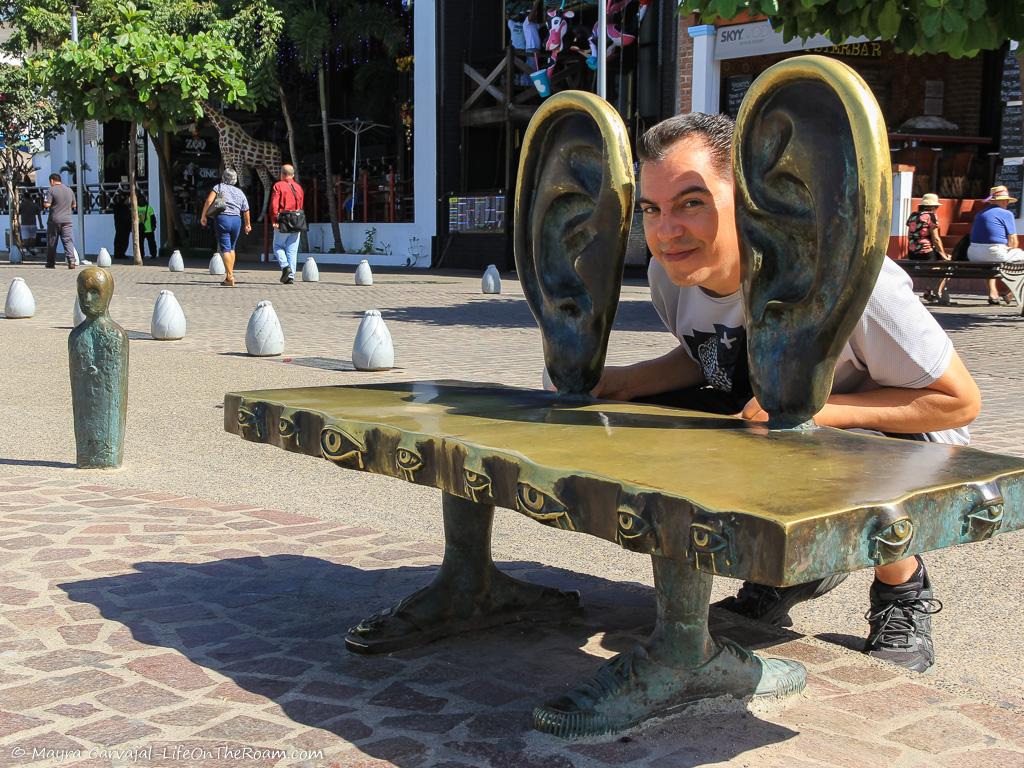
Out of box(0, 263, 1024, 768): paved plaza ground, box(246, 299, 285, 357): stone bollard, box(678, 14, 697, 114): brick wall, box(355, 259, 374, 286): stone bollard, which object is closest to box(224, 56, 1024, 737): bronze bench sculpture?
Result: box(0, 263, 1024, 768): paved plaza ground

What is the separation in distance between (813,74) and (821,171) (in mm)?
222

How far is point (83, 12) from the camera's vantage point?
3259cm

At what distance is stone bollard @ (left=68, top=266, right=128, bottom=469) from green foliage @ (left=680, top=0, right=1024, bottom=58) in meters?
5.72

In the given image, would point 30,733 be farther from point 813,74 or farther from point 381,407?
point 813,74

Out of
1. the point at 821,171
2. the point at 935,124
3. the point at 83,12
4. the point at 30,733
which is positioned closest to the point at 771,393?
the point at 821,171

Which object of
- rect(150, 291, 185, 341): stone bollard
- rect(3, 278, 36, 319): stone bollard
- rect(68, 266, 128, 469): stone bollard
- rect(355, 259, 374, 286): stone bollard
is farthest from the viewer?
rect(355, 259, 374, 286): stone bollard

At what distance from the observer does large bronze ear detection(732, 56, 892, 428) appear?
2693mm

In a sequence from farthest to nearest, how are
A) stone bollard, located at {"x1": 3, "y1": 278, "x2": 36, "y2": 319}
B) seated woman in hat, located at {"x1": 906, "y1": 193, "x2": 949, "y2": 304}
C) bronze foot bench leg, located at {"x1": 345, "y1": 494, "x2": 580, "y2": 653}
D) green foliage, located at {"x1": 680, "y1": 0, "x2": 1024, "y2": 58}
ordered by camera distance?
seated woman in hat, located at {"x1": 906, "y1": 193, "x2": 949, "y2": 304}, stone bollard, located at {"x1": 3, "y1": 278, "x2": 36, "y2": 319}, green foliage, located at {"x1": 680, "y1": 0, "x2": 1024, "y2": 58}, bronze foot bench leg, located at {"x1": 345, "y1": 494, "x2": 580, "y2": 653}

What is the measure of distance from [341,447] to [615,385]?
1101 millimetres

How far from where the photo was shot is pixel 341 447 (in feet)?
10.1

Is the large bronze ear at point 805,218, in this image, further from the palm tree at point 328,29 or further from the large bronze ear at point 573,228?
the palm tree at point 328,29

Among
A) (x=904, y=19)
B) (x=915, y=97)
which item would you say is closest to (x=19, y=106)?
(x=915, y=97)

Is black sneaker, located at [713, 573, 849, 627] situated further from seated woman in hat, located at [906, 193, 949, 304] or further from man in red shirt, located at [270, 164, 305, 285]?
man in red shirt, located at [270, 164, 305, 285]

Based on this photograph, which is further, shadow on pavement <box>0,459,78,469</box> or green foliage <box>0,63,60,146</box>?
green foliage <box>0,63,60,146</box>
